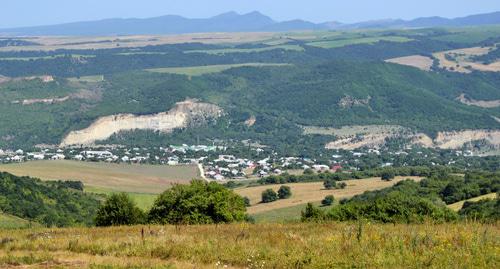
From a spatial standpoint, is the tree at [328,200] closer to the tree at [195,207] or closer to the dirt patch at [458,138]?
the tree at [195,207]

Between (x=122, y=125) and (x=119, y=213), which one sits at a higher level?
(x=119, y=213)

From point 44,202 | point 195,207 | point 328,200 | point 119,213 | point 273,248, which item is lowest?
point 328,200

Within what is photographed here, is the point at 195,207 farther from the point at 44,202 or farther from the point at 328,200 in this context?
the point at 328,200

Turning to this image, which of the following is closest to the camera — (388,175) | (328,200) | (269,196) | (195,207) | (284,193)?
(195,207)

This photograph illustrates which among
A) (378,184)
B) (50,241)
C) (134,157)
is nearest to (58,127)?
(134,157)

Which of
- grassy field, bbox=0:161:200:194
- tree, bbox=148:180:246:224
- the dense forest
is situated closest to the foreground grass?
tree, bbox=148:180:246:224

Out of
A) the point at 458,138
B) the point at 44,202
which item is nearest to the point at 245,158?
the point at 458,138

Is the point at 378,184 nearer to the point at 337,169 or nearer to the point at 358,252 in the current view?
the point at 337,169

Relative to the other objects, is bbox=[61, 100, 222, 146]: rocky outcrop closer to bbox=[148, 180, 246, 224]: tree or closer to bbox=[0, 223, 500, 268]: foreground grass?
bbox=[148, 180, 246, 224]: tree
